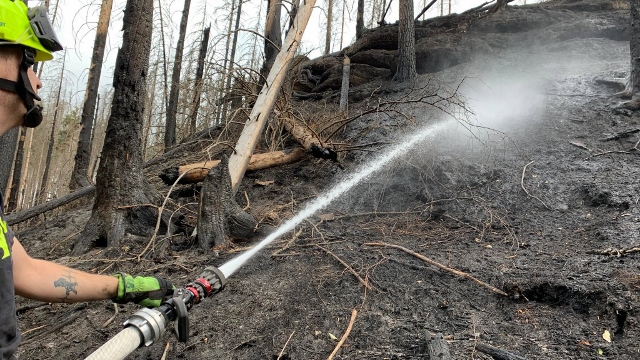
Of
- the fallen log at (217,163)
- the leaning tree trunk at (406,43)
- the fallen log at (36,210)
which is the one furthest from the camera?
the leaning tree trunk at (406,43)

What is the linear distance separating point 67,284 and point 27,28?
1158mm

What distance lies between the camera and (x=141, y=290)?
1.88 metres

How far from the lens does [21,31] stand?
4.87 ft

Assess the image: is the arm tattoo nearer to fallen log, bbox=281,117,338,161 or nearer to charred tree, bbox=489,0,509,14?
fallen log, bbox=281,117,338,161

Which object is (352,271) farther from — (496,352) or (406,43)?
(406,43)

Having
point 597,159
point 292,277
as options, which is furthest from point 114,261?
point 597,159

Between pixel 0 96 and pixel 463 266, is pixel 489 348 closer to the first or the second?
pixel 463 266

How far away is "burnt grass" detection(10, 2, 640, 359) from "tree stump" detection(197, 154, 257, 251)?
0.17m

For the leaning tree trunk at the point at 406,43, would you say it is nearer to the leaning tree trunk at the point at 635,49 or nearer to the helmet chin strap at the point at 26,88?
the leaning tree trunk at the point at 635,49

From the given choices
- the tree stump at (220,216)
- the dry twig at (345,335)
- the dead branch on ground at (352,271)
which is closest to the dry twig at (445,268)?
the dead branch on ground at (352,271)

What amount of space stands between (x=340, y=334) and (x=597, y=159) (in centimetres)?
452

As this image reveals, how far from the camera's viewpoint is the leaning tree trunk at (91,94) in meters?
8.84

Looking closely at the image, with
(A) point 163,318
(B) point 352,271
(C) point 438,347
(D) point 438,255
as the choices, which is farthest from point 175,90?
(C) point 438,347

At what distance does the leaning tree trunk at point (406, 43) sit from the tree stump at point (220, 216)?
7.00m
